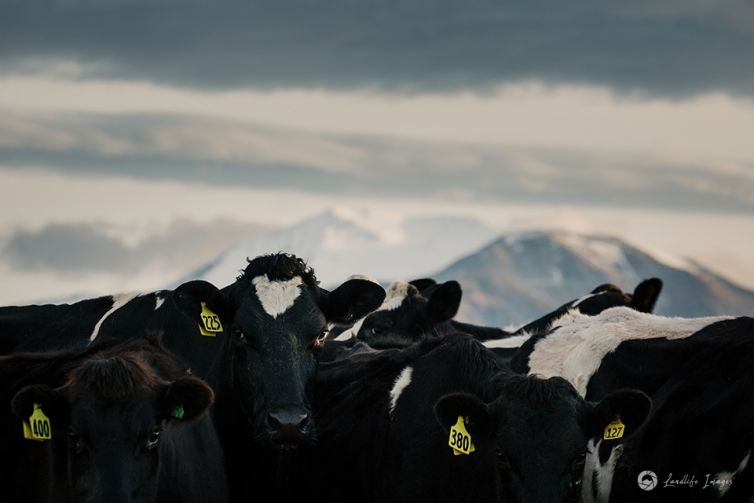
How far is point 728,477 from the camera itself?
12.1m

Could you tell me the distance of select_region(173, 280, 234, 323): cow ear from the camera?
42.7 feet

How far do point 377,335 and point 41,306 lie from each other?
477cm

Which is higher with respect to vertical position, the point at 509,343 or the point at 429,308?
the point at 509,343

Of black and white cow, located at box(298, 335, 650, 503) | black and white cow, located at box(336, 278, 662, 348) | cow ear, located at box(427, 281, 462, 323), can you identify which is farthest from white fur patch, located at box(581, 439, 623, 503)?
cow ear, located at box(427, 281, 462, 323)

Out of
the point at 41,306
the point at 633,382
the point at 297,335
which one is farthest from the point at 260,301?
the point at 41,306

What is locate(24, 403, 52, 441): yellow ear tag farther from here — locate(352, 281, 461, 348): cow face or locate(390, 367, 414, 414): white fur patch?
locate(352, 281, 461, 348): cow face

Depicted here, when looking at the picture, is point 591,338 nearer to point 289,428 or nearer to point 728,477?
point 728,477

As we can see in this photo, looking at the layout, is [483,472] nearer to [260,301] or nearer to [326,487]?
[326,487]

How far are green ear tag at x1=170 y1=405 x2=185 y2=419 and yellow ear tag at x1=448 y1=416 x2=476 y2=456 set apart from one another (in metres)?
2.22

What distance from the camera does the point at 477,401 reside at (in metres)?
11.0

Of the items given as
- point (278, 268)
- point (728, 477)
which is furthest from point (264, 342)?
point (728, 477)

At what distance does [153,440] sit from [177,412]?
293 millimetres

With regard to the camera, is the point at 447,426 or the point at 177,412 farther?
the point at 447,426

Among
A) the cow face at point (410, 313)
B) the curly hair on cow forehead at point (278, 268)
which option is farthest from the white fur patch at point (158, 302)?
the cow face at point (410, 313)
